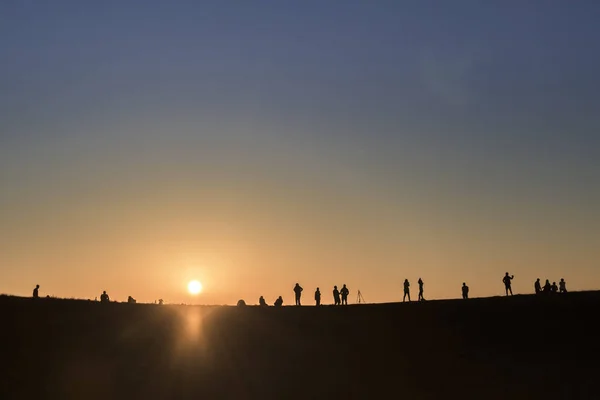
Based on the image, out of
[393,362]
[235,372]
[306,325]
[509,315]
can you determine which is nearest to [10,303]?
[235,372]

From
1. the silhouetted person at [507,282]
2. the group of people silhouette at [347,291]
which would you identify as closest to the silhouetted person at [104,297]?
the group of people silhouette at [347,291]

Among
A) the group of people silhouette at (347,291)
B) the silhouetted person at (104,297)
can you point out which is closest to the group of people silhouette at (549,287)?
the group of people silhouette at (347,291)

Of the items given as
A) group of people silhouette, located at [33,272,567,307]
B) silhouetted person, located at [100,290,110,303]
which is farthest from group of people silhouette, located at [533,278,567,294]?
silhouetted person, located at [100,290,110,303]

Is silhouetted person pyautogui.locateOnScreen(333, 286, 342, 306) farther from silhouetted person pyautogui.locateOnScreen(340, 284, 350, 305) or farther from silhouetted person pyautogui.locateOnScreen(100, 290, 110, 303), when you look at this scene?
silhouetted person pyautogui.locateOnScreen(100, 290, 110, 303)

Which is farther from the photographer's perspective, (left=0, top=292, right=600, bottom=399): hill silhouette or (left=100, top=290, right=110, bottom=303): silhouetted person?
(left=100, top=290, right=110, bottom=303): silhouetted person

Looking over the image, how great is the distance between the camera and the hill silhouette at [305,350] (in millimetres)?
37062

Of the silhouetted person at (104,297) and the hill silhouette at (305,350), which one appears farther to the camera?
the silhouetted person at (104,297)

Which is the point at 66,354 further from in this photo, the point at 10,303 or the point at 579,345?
the point at 579,345

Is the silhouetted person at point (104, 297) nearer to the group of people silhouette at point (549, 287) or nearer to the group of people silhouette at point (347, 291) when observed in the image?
the group of people silhouette at point (347, 291)

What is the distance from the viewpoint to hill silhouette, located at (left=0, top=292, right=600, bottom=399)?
3706 centimetres

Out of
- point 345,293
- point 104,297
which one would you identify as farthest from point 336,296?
point 104,297

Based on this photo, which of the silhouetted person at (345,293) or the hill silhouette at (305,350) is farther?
the silhouetted person at (345,293)

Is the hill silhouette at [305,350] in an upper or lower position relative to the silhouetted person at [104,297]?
lower

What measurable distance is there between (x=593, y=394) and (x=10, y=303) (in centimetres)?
2948
